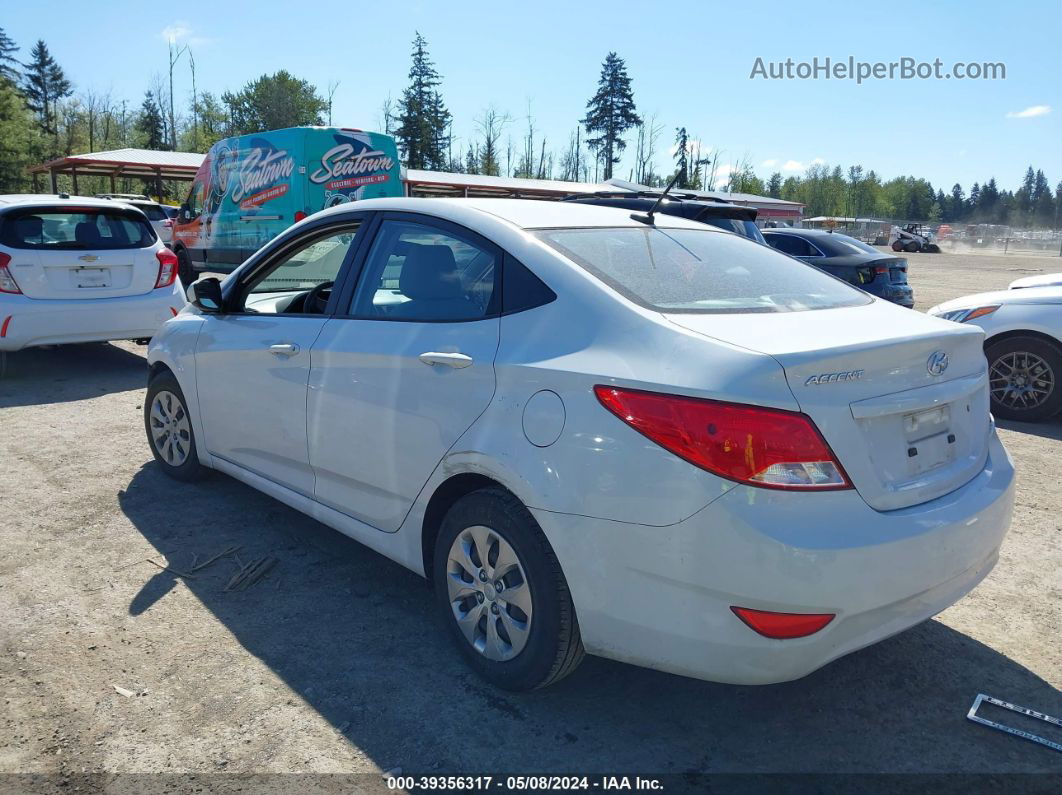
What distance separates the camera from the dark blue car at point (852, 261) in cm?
1145

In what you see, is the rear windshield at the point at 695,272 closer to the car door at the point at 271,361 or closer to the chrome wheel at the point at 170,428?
the car door at the point at 271,361

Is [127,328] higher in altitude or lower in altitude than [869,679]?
higher

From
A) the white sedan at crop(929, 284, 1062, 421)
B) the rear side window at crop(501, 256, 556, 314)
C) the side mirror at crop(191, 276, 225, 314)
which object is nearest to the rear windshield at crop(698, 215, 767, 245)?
the white sedan at crop(929, 284, 1062, 421)

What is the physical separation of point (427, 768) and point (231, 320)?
103 inches

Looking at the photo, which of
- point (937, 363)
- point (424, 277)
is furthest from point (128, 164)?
point (937, 363)

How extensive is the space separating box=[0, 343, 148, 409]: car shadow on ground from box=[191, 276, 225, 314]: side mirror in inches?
138

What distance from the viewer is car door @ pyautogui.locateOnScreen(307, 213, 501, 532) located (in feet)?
9.25

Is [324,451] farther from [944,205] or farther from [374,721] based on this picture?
[944,205]

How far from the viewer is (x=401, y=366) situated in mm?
3020

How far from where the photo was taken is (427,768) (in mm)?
2426

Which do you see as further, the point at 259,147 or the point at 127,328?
the point at 259,147

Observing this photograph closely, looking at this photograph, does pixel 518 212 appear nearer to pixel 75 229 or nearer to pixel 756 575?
pixel 756 575

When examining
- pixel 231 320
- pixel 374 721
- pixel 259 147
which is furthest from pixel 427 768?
pixel 259 147

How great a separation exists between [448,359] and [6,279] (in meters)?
6.23
